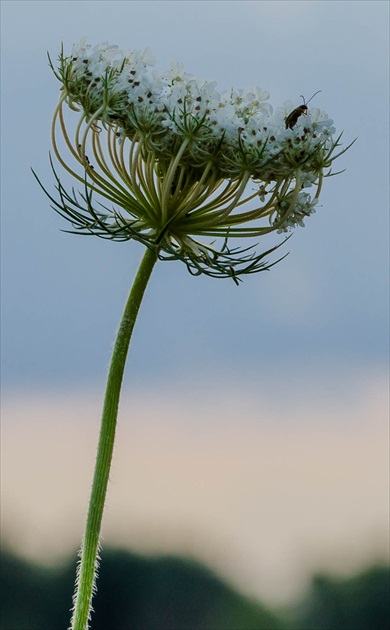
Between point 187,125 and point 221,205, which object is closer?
point 187,125

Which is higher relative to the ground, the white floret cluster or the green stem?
the white floret cluster

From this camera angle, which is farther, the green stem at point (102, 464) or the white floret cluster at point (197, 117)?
the green stem at point (102, 464)

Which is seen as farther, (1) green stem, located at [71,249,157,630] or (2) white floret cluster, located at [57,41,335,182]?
(1) green stem, located at [71,249,157,630]

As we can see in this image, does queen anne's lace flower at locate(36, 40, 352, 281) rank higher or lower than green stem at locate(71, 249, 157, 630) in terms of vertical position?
higher

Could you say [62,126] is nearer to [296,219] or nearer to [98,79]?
[98,79]

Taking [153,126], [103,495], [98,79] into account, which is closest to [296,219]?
[153,126]

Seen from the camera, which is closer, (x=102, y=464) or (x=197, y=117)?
(x=197, y=117)

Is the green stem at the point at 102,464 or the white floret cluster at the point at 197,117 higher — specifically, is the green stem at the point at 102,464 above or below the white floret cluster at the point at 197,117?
below

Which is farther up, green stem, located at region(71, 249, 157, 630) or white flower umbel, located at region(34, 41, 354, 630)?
white flower umbel, located at region(34, 41, 354, 630)
